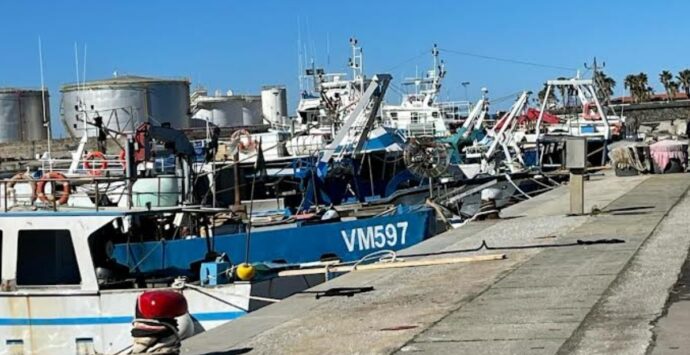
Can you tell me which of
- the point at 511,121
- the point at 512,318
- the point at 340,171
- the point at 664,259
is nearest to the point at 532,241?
the point at 664,259

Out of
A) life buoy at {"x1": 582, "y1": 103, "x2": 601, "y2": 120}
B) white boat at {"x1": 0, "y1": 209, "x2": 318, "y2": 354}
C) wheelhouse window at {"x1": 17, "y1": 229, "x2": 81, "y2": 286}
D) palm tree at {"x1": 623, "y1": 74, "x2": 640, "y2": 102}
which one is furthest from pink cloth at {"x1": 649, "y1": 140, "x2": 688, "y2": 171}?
palm tree at {"x1": 623, "y1": 74, "x2": 640, "y2": 102}

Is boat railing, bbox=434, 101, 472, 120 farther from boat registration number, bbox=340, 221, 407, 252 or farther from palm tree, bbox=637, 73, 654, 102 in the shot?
palm tree, bbox=637, 73, 654, 102

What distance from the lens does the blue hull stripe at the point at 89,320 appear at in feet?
43.4

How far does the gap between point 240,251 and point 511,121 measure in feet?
60.2

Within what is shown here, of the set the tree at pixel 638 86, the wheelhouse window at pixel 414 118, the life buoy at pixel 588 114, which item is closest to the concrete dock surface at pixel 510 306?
the life buoy at pixel 588 114

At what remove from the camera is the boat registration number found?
17031 mm

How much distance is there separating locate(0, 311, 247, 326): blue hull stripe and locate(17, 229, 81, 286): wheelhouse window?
1.56 ft

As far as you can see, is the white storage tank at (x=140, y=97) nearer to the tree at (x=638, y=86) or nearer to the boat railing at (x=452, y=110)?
the boat railing at (x=452, y=110)

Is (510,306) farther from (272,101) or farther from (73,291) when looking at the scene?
(272,101)

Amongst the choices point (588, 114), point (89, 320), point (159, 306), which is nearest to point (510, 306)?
point (159, 306)

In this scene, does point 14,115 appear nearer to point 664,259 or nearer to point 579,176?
point 579,176

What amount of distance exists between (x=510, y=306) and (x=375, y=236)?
26.6 feet

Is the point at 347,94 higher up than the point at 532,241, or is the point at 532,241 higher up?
the point at 347,94

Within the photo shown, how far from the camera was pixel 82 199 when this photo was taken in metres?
15.8
